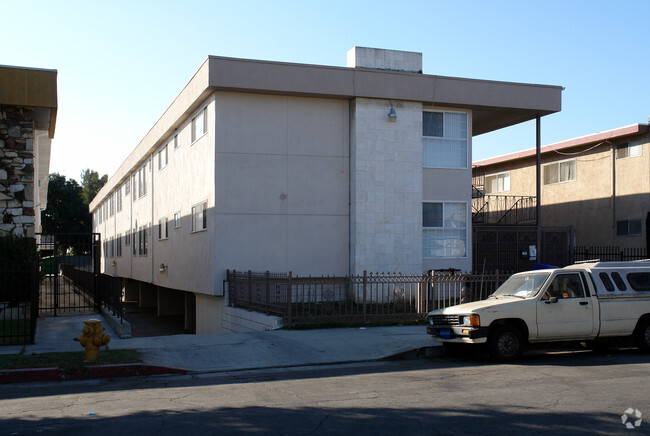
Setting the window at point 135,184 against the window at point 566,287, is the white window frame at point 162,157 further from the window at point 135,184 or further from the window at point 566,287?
the window at point 566,287

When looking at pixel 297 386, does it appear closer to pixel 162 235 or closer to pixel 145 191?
pixel 162 235

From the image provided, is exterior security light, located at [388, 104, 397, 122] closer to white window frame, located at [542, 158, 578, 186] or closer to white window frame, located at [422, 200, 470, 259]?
white window frame, located at [422, 200, 470, 259]

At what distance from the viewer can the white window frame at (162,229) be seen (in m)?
27.0

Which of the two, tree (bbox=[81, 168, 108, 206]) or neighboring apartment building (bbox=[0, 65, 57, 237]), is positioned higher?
tree (bbox=[81, 168, 108, 206])

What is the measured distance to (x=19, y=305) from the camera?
15641 mm

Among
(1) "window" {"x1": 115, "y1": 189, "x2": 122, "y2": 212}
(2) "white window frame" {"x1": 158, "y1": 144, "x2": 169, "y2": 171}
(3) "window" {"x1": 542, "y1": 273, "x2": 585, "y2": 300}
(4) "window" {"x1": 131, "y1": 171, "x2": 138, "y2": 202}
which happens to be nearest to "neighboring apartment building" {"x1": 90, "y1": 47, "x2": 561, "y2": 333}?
(2) "white window frame" {"x1": 158, "y1": 144, "x2": 169, "y2": 171}

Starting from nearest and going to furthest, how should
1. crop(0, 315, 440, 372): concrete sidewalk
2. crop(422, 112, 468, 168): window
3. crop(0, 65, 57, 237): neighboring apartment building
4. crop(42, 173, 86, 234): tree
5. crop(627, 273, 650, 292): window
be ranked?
crop(0, 315, 440, 372): concrete sidewalk, crop(627, 273, 650, 292): window, crop(0, 65, 57, 237): neighboring apartment building, crop(422, 112, 468, 168): window, crop(42, 173, 86, 234): tree

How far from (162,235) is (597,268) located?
1945cm

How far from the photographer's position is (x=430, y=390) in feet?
29.9

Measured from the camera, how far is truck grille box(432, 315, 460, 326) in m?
12.1

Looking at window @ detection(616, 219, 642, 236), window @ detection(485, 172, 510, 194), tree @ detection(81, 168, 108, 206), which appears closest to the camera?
window @ detection(616, 219, 642, 236)

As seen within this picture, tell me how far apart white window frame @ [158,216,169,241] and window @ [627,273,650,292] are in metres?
18.8

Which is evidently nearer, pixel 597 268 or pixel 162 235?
pixel 597 268

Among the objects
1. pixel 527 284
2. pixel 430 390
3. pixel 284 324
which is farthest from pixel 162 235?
pixel 430 390
